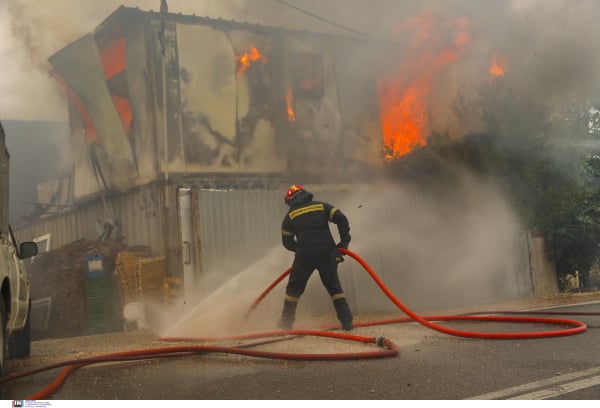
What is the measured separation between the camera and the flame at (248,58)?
13961 millimetres

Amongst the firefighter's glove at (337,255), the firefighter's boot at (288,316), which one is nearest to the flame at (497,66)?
the firefighter's glove at (337,255)

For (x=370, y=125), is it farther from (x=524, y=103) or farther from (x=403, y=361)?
(x=403, y=361)

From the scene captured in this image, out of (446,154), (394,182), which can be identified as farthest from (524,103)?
(394,182)

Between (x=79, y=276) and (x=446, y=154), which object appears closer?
(x=79, y=276)

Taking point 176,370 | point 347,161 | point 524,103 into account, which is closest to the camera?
point 176,370

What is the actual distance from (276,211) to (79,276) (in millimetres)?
3737

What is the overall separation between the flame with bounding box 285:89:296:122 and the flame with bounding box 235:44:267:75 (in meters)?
0.93

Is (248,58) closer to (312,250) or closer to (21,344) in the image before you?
(312,250)

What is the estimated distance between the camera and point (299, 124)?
14.6 meters

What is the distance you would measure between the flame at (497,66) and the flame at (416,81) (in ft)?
2.88

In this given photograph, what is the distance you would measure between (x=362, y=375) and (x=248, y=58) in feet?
35.2

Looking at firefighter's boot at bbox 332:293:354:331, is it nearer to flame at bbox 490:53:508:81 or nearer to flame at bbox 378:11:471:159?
flame at bbox 490:53:508:81

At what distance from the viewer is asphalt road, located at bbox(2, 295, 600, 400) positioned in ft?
13.0

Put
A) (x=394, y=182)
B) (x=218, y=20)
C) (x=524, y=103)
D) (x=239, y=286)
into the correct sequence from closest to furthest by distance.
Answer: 1. (x=239, y=286)
2. (x=524, y=103)
3. (x=394, y=182)
4. (x=218, y=20)
